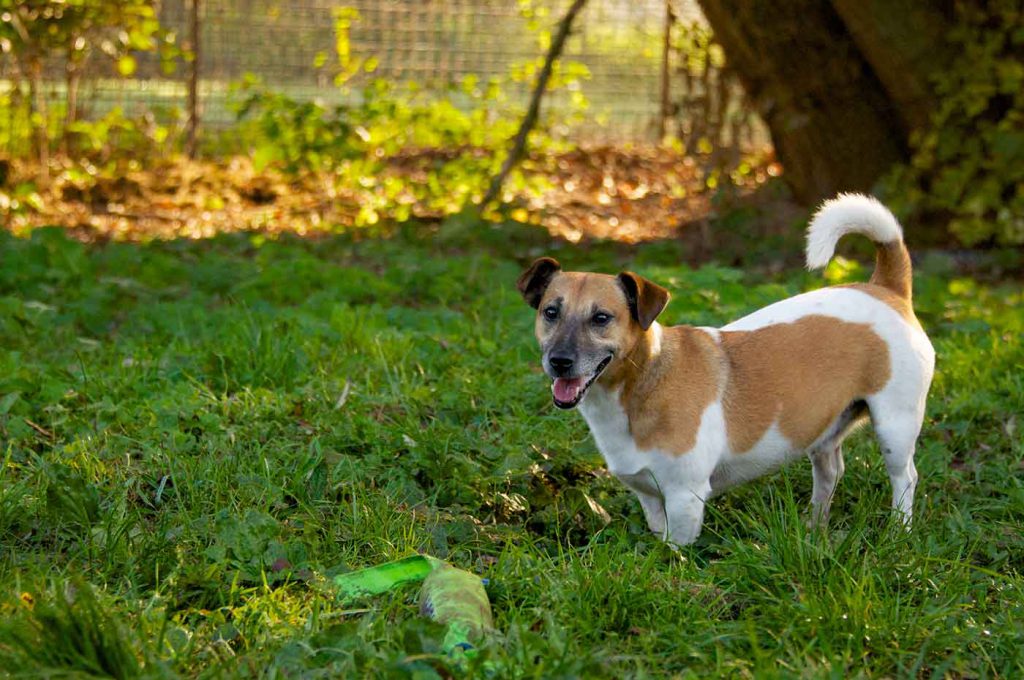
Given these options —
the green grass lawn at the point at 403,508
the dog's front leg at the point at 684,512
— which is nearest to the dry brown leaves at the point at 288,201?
the green grass lawn at the point at 403,508

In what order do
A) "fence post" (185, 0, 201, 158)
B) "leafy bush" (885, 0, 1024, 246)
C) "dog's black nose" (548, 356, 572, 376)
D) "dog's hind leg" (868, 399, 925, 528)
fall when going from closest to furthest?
1. "dog's black nose" (548, 356, 572, 376)
2. "dog's hind leg" (868, 399, 925, 528)
3. "leafy bush" (885, 0, 1024, 246)
4. "fence post" (185, 0, 201, 158)

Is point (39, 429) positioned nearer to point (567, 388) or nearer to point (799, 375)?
point (567, 388)

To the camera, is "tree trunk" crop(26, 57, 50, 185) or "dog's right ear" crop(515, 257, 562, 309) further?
"tree trunk" crop(26, 57, 50, 185)

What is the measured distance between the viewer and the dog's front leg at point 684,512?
13.9ft

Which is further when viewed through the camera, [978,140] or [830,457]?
[978,140]

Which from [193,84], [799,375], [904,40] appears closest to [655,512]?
[799,375]

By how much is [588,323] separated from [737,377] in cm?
65

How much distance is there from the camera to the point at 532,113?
31.3ft

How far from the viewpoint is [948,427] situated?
17.7ft

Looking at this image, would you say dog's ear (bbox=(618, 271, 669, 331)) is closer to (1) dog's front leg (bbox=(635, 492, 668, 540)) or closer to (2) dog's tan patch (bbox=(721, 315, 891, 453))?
(2) dog's tan patch (bbox=(721, 315, 891, 453))

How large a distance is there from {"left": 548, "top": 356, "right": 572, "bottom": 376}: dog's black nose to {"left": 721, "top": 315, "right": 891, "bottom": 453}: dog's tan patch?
69 centimetres

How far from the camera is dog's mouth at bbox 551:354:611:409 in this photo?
13.3ft

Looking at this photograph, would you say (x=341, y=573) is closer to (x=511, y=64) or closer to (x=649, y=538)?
(x=649, y=538)

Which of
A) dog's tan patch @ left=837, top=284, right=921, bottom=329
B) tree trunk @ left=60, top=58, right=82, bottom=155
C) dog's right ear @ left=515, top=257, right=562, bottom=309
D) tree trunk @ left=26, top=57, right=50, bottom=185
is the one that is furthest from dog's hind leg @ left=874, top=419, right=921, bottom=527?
tree trunk @ left=60, top=58, right=82, bottom=155
